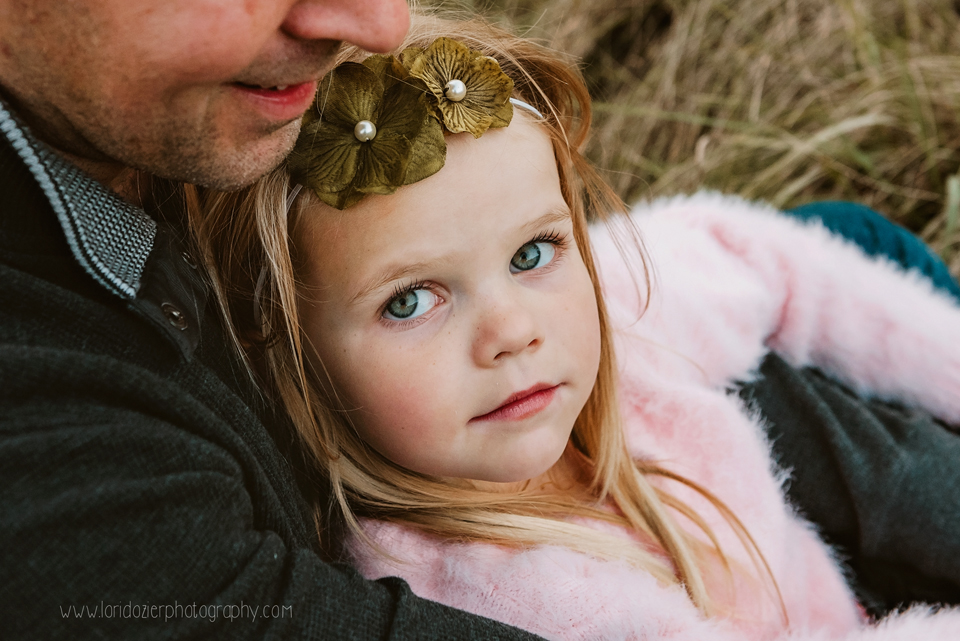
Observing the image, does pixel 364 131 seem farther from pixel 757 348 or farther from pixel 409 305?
pixel 757 348

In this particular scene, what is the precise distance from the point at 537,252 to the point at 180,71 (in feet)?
1.98

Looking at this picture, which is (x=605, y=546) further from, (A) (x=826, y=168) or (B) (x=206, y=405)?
(A) (x=826, y=168)

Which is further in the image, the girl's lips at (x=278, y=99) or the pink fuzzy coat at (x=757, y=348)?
the pink fuzzy coat at (x=757, y=348)

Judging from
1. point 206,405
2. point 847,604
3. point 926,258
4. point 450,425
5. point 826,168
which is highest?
point 206,405

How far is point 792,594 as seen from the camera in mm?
1652

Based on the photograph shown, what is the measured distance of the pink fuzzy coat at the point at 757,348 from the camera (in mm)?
1662

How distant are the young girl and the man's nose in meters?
0.15

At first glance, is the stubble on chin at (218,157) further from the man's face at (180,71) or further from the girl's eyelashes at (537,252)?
the girl's eyelashes at (537,252)

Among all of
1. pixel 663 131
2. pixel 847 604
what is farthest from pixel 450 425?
pixel 663 131

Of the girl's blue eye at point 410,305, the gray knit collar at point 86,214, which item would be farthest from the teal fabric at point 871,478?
the gray knit collar at point 86,214

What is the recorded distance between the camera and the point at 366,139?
1227 mm

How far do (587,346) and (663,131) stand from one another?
2.17 metres

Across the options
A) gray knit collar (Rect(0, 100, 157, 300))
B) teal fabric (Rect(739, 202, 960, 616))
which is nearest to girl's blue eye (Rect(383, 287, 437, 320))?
gray knit collar (Rect(0, 100, 157, 300))

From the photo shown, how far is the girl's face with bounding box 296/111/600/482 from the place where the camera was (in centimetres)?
121
